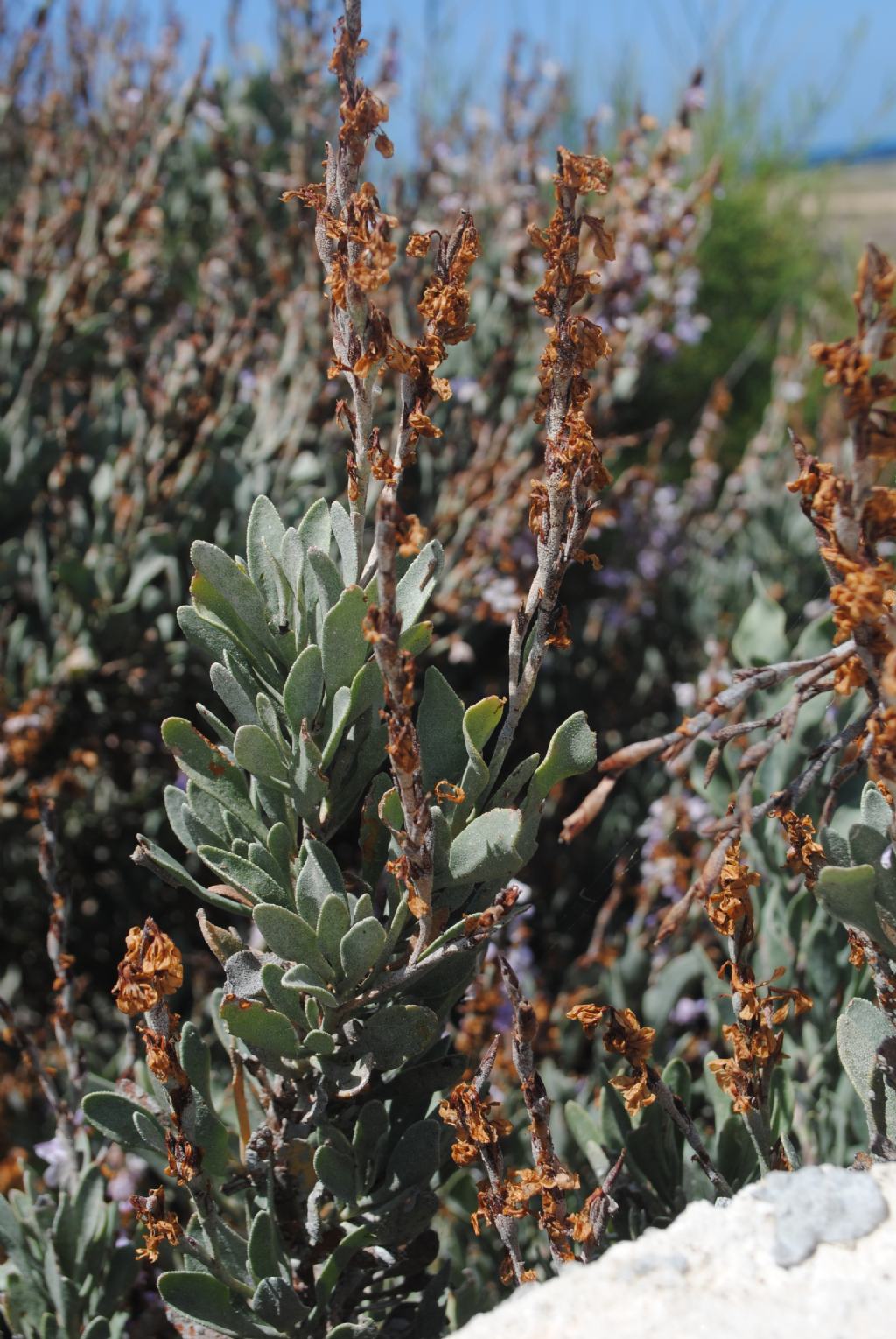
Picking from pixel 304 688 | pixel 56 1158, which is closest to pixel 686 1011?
pixel 56 1158

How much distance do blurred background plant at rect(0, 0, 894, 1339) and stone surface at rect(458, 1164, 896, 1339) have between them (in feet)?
1.47

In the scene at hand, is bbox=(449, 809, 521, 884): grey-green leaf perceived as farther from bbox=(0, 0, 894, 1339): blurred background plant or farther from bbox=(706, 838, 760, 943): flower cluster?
bbox=(0, 0, 894, 1339): blurred background plant

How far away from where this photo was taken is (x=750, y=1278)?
729mm

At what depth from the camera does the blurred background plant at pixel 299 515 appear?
1688 millimetres

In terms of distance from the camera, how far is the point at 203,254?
3605mm

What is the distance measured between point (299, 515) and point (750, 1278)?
1.71 meters

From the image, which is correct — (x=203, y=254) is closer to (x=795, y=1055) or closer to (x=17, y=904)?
(x=17, y=904)

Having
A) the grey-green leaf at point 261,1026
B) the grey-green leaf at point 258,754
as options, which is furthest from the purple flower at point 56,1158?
the grey-green leaf at point 258,754

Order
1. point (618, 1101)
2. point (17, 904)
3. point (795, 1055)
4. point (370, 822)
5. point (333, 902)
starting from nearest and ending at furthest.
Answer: point (333, 902), point (370, 822), point (618, 1101), point (795, 1055), point (17, 904)

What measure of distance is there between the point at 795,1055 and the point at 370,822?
0.76 meters

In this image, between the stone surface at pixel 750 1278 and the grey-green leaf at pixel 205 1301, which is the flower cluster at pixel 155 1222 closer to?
the grey-green leaf at pixel 205 1301

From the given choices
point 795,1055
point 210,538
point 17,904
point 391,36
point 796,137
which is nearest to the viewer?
point 795,1055

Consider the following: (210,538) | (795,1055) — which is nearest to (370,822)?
(795,1055)

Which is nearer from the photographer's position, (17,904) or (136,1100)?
(136,1100)
